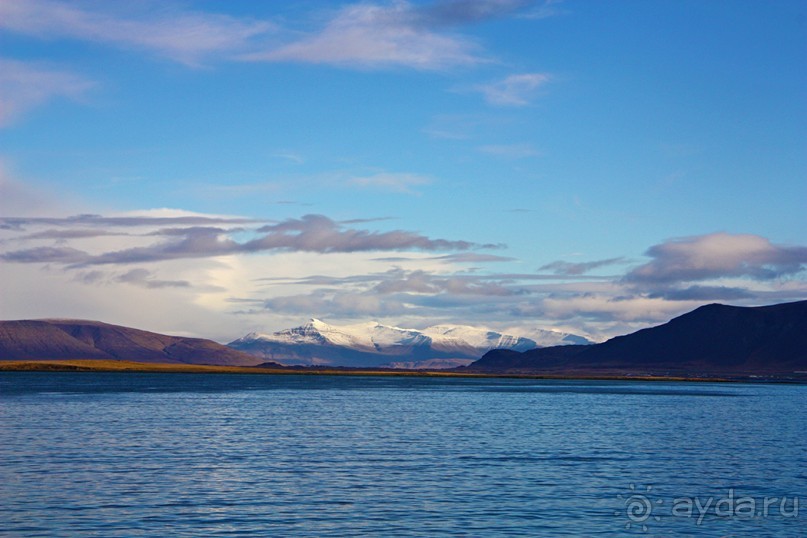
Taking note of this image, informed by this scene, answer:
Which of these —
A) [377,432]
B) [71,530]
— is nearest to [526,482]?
[71,530]

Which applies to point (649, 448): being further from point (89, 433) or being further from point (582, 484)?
point (89, 433)

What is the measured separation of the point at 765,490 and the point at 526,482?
44.3ft

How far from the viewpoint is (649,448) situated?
72.2m

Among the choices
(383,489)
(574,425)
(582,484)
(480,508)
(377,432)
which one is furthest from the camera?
(574,425)

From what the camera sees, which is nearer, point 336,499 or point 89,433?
point 336,499

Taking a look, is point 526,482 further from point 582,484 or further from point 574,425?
point 574,425

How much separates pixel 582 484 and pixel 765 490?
10375mm

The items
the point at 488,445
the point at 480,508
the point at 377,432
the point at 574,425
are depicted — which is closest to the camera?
the point at 480,508

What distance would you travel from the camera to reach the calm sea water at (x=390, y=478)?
3884 cm

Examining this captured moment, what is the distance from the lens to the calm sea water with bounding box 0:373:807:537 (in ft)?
127

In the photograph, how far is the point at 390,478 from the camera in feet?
169

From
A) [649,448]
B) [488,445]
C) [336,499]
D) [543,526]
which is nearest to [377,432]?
[488,445]

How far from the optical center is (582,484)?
166 ft

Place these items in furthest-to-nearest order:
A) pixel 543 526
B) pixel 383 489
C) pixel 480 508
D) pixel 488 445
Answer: pixel 488 445, pixel 383 489, pixel 480 508, pixel 543 526
